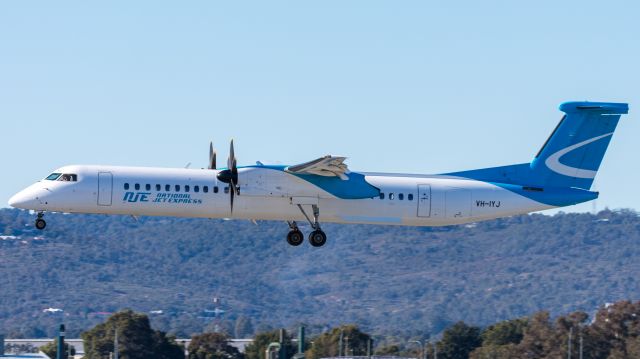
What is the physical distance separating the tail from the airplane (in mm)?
32

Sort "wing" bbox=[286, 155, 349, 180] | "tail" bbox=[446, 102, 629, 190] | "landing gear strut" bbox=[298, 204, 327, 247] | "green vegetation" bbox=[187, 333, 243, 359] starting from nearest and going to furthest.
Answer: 1. "wing" bbox=[286, 155, 349, 180]
2. "landing gear strut" bbox=[298, 204, 327, 247]
3. "tail" bbox=[446, 102, 629, 190]
4. "green vegetation" bbox=[187, 333, 243, 359]

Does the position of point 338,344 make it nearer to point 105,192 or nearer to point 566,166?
point 566,166

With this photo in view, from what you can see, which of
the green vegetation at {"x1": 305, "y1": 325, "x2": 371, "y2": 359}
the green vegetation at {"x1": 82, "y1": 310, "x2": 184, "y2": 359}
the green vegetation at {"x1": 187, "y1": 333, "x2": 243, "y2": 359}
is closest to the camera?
the green vegetation at {"x1": 82, "y1": 310, "x2": 184, "y2": 359}

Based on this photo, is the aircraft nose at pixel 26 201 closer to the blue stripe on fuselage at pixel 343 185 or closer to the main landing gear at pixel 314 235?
the blue stripe on fuselage at pixel 343 185

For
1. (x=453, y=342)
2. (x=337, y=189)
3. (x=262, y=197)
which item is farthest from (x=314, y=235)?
(x=453, y=342)

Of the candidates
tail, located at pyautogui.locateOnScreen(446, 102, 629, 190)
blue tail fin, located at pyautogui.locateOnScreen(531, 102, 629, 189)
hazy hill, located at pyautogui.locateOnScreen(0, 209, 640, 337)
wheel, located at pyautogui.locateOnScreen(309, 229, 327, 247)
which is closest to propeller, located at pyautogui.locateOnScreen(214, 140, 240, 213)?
wheel, located at pyautogui.locateOnScreen(309, 229, 327, 247)

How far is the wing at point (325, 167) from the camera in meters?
34.2

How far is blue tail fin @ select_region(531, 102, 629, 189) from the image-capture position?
3769 cm

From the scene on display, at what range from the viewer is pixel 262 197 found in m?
35.2

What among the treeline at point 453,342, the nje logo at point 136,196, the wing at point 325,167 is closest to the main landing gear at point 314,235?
the wing at point 325,167

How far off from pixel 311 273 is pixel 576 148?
8118 centimetres

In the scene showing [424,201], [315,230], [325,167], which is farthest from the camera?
[424,201]

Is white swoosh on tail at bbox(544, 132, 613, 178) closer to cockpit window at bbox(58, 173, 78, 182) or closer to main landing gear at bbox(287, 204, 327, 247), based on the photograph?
main landing gear at bbox(287, 204, 327, 247)

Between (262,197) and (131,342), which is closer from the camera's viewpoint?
(262,197)
